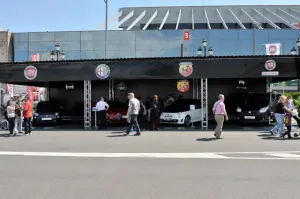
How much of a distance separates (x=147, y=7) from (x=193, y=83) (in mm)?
41726

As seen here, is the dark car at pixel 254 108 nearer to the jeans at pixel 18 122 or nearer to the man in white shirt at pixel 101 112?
the man in white shirt at pixel 101 112

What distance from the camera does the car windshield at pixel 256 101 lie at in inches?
869

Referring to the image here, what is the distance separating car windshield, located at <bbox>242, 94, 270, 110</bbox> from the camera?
2208 cm

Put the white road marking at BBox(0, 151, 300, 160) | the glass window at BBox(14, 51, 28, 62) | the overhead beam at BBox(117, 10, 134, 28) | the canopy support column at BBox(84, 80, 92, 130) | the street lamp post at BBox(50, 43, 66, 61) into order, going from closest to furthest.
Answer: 1. the white road marking at BBox(0, 151, 300, 160)
2. the canopy support column at BBox(84, 80, 92, 130)
3. the street lamp post at BBox(50, 43, 66, 61)
4. the glass window at BBox(14, 51, 28, 62)
5. the overhead beam at BBox(117, 10, 134, 28)

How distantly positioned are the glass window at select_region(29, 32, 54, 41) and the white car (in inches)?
1089

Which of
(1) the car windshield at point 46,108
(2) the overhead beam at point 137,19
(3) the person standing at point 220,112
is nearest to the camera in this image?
(3) the person standing at point 220,112

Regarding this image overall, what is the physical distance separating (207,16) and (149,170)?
56.6m

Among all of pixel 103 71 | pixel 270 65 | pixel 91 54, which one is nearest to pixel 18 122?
pixel 103 71

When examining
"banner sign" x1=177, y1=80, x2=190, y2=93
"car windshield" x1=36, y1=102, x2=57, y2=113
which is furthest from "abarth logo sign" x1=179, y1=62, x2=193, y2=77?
"car windshield" x1=36, y1=102, x2=57, y2=113

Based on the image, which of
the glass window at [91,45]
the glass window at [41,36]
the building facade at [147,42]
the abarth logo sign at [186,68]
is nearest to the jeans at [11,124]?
the abarth logo sign at [186,68]

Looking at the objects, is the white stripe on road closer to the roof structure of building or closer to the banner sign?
the banner sign

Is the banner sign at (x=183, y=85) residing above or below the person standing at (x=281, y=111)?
above

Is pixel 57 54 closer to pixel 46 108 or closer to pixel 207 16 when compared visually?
pixel 46 108

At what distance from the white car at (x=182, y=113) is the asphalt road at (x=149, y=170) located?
23.4 feet
